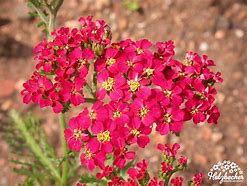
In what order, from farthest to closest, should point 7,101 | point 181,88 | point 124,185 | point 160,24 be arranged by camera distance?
point 160,24
point 7,101
point 181,88
point 124,185

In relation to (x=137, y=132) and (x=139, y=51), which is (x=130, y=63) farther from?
(x=137, y=132)

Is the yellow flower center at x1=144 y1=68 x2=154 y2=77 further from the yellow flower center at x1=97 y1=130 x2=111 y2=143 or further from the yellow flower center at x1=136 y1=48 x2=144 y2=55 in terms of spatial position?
the yellow flower center at x1=97 y1=130 x2=111 y2=143

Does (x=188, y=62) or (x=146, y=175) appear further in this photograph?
(x=188, y=62)

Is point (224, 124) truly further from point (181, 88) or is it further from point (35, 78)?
point (35, 78)

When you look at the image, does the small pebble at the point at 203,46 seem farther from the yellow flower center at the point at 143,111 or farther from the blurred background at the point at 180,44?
the yellow flower center at the point at 143,111

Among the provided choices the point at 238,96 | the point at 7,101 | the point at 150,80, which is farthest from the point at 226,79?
→ the point at 150,80

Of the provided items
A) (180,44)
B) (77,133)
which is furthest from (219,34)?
(77,133)

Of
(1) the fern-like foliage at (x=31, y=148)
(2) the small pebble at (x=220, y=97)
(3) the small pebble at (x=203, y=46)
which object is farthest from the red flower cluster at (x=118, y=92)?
(3) the small pebble at (x=203, y=46)
